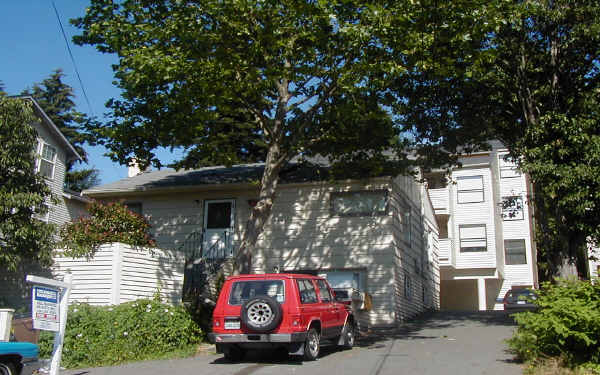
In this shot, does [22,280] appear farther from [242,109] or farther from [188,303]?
[242,109]

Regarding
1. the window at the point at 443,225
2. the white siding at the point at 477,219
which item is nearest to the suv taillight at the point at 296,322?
the window at the point at 443,225

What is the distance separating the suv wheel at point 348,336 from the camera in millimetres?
13008

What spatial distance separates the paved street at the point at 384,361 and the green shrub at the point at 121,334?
0.69 metres

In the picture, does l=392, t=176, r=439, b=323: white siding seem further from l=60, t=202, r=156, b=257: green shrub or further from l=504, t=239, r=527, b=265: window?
l=504, t=239, r=527, b=265: window

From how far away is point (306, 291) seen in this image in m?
11.8

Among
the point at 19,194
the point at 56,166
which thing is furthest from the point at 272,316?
the point at 56,166

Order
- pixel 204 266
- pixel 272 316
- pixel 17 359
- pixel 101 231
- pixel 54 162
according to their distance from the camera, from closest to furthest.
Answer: pixel 17 359 < pixel 272 316 < pixel 101 231 < pixel 204 266 < pixel 54 162

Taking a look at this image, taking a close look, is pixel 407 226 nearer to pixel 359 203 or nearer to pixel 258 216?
pixel 359 203

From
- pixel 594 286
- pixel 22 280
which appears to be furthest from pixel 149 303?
pixel 594 286

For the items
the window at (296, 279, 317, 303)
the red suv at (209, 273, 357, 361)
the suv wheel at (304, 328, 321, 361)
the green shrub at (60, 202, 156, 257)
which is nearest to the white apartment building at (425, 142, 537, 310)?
the green shrub at (60, 202, 156, 257)

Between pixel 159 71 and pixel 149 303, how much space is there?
5188mm

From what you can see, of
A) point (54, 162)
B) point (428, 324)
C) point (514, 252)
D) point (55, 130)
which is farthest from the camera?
point (514, 252)

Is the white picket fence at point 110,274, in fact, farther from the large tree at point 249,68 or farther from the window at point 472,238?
the window at point 472,238

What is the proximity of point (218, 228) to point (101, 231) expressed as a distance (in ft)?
21.3
